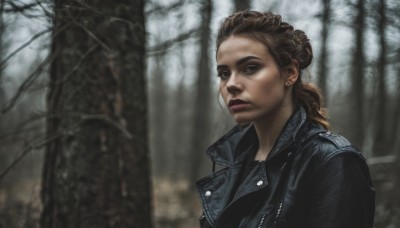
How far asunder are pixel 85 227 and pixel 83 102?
1.00m

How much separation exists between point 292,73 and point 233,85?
35 cm

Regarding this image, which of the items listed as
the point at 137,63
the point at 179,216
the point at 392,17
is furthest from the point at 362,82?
the point at 137,63

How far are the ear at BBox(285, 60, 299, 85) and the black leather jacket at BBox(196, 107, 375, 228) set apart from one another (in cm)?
17

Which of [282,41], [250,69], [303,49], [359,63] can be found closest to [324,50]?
[359,63]

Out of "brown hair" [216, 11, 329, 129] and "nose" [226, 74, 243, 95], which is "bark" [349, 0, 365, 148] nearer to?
"brown hair" [216, 11, 329, 129]

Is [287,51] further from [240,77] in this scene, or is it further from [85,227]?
[85,227]

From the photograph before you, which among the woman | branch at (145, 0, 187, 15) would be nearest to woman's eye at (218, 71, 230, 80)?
the woman

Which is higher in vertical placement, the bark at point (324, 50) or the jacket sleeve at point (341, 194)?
the bark at point (324, 50)

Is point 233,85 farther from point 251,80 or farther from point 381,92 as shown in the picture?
point 381,92

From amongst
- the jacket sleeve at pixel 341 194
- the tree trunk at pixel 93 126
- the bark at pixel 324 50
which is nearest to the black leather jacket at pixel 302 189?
the jacket sleeve at pixel 341 194

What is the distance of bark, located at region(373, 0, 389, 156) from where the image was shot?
500cm

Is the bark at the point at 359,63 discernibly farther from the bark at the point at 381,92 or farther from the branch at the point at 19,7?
the branch at the point at 19,7

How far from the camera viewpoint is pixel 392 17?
16.5 ft

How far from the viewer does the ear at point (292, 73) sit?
210 centimetres
